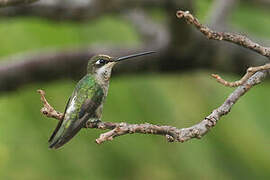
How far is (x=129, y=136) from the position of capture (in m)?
4.68

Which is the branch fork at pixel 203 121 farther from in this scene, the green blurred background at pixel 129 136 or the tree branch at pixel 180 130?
the green blurred background at pixel 129 136

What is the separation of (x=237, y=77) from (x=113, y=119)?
5.84 feet

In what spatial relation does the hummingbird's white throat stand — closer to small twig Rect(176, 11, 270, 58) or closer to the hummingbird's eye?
the hummingbird's eye

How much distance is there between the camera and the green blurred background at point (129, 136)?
4.50 metres

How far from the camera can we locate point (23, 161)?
4.59 metres

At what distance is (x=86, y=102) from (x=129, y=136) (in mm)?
2167

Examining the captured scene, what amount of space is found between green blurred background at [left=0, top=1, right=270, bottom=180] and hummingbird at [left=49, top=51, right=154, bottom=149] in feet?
5.78

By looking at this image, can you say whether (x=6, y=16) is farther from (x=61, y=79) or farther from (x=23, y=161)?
(x=23, y=161)

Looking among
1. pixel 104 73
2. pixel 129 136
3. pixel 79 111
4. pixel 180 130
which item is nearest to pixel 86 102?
pixel 79 111

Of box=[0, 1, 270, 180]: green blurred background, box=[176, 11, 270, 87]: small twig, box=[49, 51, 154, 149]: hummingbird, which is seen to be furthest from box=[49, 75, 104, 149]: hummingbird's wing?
box=[0, 1, 270, 180]: green blurred background

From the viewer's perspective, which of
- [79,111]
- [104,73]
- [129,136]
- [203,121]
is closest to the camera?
[203,121]

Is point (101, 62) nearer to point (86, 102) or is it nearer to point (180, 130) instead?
point (86, 102)

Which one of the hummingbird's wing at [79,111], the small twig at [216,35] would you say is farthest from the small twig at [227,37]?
the hummingbird's wing at [79,111]

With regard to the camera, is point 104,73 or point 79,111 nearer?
point 79,111
